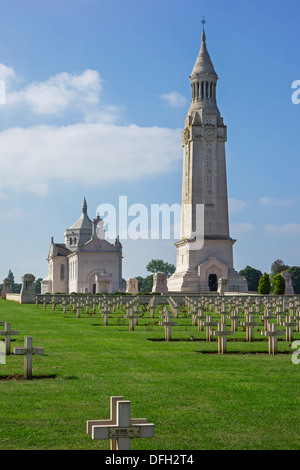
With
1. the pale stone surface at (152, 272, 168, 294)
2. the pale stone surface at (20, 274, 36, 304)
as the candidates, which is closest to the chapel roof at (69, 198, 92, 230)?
Result: the pale stone surface at (152, 272, 168, 294)

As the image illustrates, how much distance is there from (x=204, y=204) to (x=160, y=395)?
2021 inches

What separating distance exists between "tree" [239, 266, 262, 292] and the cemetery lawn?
87719mm

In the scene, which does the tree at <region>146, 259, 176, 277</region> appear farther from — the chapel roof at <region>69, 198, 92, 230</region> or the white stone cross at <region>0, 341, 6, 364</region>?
the white stone cross at <region>0, 341, 6, 364</region>

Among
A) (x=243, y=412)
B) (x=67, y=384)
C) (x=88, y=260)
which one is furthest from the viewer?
(x=88, y=260)

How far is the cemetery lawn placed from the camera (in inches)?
260

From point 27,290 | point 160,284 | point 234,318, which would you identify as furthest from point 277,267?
point 234,318

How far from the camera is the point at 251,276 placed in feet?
337

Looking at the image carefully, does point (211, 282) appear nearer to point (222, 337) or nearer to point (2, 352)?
point (222, 337)
